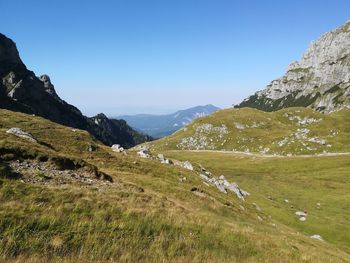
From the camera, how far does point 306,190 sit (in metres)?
96.6

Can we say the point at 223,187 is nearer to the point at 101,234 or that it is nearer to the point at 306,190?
the point at 306,190

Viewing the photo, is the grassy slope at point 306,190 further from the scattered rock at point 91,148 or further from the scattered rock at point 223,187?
the scattered rock at point 91,148

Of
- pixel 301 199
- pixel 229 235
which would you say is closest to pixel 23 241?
pixel 229 235

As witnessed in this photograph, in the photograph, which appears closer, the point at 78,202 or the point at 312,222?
the point at 78,202

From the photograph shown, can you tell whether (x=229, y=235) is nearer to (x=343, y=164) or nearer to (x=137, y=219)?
(x=137, y=219)

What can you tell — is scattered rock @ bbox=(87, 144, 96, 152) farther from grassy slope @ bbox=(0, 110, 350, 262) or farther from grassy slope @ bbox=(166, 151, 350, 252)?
grassy slope @ bbox=(0, 110, 350, 262)

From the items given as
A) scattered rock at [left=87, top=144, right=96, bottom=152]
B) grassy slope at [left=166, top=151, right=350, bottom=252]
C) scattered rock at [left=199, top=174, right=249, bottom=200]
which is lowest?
grassy slope at [left=166, top=151, right=350, bottom=252]

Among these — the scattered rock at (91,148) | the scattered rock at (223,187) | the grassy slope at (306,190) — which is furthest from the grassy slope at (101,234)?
the scattered rock at (223,187)

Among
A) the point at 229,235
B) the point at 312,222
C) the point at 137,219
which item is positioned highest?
the point at 137,219

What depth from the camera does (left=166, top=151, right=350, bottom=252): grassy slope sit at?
64938 mm

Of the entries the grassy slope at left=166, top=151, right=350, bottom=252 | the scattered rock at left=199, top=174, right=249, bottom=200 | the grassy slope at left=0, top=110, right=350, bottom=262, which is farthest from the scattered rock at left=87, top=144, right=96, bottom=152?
the grassy slope at left=0, top=110, right=350, bottom=262

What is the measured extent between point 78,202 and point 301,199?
7589 cm

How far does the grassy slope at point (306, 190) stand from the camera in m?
64.9

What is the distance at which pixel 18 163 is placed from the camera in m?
29.8
